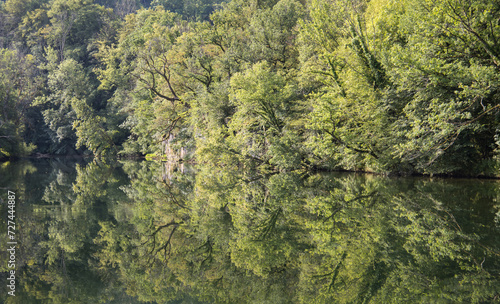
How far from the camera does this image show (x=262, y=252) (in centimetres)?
496

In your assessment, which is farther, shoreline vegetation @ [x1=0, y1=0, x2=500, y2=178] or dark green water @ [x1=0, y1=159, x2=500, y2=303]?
shoreline vegetation @ [x1=0, y1=0, x2=500, y2=178]

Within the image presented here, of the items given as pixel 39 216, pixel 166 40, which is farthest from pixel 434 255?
pixel 166 40

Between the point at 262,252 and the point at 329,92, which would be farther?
the point at 329,92

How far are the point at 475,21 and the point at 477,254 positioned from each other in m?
11.2

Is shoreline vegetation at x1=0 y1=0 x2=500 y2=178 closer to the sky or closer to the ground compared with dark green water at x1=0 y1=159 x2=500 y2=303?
closer to the sky

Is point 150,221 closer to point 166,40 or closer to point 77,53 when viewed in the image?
point 166,40

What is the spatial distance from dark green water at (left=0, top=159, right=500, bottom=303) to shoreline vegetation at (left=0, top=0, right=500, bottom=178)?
21.4 feet

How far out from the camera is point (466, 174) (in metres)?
16.6

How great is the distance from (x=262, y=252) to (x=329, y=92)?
1422cm

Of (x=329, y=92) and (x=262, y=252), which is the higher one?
(x=329, y=92)

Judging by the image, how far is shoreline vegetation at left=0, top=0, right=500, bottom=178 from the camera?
13383mm

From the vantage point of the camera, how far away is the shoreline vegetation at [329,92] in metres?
13.4

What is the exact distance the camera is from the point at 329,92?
1797 cm

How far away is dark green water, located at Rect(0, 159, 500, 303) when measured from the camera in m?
3.63
